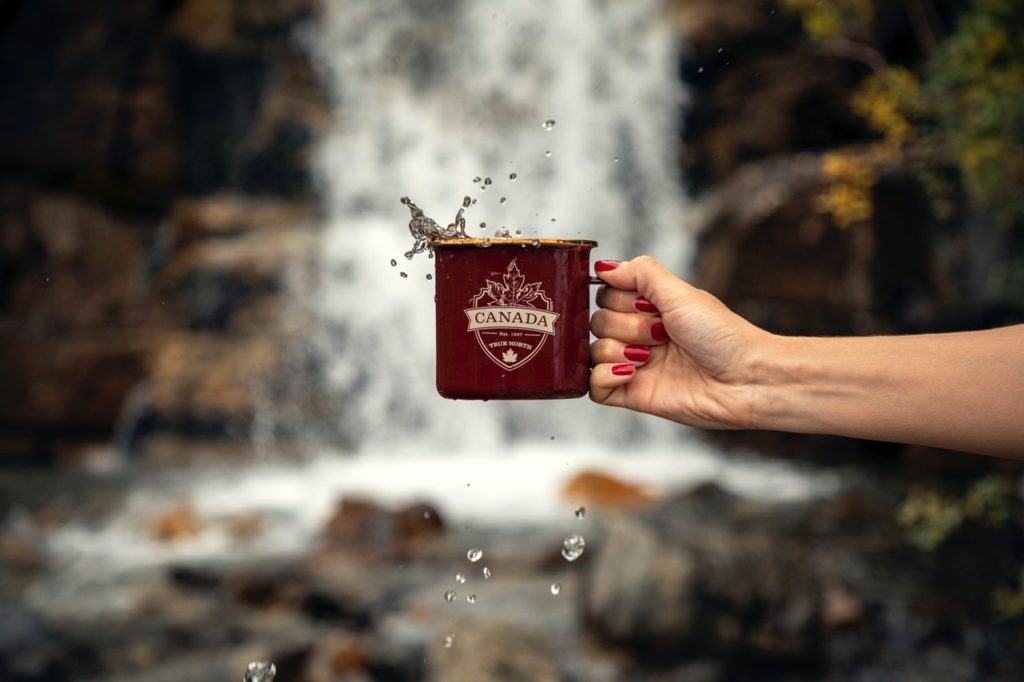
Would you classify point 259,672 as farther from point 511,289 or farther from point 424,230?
point 511,289

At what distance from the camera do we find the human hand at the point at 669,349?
161cm

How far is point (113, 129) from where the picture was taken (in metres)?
9.47

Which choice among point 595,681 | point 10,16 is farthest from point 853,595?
point 10,16

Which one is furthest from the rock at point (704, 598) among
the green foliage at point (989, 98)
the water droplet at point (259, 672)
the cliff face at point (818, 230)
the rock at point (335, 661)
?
the cliff face at point (818, 230)

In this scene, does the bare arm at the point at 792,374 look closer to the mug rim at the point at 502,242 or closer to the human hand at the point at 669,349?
the human hand at the point at 669,349

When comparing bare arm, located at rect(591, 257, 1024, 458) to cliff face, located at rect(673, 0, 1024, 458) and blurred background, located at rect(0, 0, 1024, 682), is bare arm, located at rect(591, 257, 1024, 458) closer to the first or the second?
blurred background, located at rect(0, 0, 1024, 682)

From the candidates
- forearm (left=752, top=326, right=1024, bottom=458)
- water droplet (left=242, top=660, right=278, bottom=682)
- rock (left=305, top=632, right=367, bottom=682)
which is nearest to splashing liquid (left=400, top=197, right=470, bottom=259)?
forearm (left=752, top=326, right=1024, bottom=458)

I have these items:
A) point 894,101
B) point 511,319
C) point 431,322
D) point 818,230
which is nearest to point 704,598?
point 511,319

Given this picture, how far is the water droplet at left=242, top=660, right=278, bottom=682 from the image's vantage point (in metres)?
3.71

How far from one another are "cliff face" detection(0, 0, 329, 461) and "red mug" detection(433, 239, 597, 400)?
6.63 m

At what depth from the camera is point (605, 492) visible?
20.1ft

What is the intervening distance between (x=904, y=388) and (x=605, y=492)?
4684 millimetres

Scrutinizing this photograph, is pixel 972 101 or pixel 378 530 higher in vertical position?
pixel 972 101

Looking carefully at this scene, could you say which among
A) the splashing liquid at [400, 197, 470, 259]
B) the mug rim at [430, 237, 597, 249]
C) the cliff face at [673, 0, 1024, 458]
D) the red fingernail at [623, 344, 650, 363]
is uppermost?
the cliff face at [673, 0, 1024, 458]
